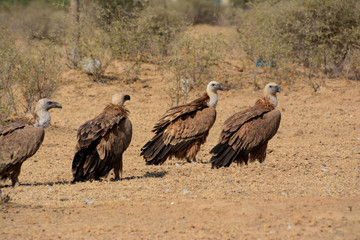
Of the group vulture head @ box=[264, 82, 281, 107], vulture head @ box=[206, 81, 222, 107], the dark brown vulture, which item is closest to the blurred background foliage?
vulture head @ box=[206, 81, 222, 107]

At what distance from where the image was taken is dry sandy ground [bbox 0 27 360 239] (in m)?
5.31

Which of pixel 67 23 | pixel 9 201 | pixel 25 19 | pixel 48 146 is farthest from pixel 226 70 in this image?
pixel 25 19

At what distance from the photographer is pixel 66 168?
916cm

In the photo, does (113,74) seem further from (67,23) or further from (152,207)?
(152,207)

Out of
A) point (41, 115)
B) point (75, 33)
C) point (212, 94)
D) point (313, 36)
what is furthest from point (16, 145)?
point (313, 36)

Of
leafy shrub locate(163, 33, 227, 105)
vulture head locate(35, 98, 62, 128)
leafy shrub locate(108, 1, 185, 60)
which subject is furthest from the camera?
leafy shrub locate(108, 1, 185, 60)

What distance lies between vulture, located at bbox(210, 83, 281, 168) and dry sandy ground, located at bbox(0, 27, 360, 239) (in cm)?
24

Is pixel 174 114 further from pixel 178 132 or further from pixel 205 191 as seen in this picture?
pixel 205 191

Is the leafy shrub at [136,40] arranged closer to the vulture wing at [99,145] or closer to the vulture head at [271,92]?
the vulture head at [271,92]

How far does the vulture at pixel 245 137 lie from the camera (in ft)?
28.0

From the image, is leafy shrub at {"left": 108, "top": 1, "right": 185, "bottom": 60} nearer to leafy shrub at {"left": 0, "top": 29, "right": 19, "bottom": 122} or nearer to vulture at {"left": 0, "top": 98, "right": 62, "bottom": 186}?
leafy shrub at {"left": 0, "top": 29, "right": 19, "bottom": 122}

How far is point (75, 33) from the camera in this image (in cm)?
1761

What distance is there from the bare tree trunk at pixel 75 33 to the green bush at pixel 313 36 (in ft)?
19.0

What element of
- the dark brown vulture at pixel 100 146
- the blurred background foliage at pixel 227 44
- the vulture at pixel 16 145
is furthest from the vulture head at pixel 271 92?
the blurred background foliage at pixel 227 44
